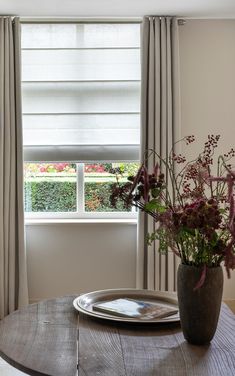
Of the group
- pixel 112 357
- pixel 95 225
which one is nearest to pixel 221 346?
pixel 112 357

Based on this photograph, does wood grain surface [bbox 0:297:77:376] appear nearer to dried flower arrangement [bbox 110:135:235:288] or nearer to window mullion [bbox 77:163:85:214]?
dried flower arrangement [bbox 110:135:235:288]

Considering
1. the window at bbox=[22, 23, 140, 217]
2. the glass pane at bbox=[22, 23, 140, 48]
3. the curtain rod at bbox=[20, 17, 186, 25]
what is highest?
the curtain rod at bbox=[20, 17, 186, 25]

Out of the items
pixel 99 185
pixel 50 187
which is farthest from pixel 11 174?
pixel 99 185

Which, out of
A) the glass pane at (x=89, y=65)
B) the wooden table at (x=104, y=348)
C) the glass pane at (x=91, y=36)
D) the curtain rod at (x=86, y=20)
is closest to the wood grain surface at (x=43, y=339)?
the wooden table at (x=104, y=348)

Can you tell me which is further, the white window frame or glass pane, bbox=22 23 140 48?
the white window frame

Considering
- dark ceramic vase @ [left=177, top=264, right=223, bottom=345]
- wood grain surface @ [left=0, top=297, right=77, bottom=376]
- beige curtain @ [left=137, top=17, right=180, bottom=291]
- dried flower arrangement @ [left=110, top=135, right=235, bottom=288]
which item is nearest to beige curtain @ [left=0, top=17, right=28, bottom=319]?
beige curtain @ [left=137, top=17, right=180, bottom=291]

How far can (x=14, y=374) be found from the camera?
3135 mm

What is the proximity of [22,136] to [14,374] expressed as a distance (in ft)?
6.21

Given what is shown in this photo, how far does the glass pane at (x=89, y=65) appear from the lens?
431cm

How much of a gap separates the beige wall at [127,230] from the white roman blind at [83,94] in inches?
18.8

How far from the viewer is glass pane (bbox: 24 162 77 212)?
14.7 feet

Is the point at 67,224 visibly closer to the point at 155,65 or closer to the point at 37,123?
the point at 37,123

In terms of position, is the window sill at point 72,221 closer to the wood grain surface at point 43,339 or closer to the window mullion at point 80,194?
the window mullion at point 80,194

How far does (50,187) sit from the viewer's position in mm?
4488
